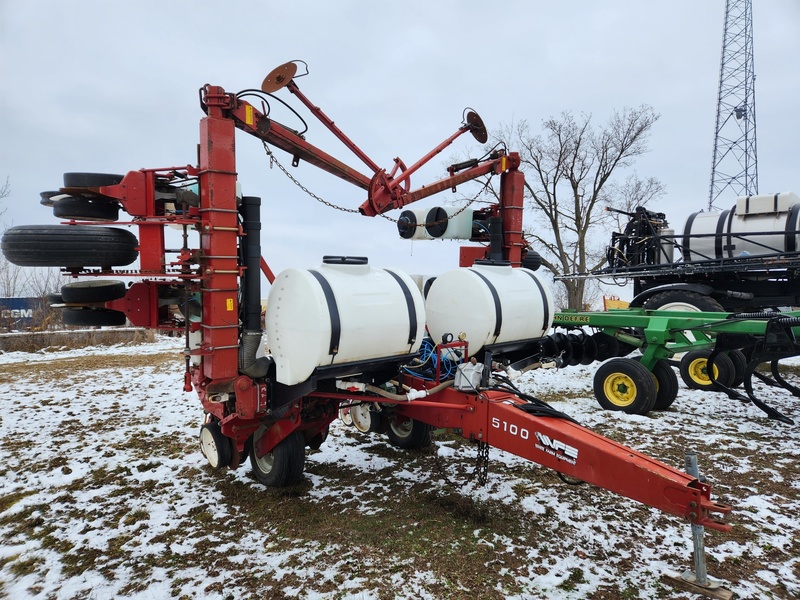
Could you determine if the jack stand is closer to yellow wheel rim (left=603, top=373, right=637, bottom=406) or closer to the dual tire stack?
the dual tire stack

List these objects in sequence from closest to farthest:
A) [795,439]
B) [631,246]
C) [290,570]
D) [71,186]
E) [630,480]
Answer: [630,480] < [290,570] < [71,186] < [795,439] < [631,246]

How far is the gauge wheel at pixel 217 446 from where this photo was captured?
14.9 ft

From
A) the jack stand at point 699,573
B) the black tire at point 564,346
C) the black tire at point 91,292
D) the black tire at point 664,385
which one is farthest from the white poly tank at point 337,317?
the black tire at point 664,385

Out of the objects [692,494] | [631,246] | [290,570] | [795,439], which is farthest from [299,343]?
[631,246]

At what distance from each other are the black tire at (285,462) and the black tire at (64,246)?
6.67 feet

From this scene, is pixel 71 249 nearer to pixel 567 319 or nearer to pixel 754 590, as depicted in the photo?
pixel 754 590

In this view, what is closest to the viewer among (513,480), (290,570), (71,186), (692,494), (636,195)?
(692,494)

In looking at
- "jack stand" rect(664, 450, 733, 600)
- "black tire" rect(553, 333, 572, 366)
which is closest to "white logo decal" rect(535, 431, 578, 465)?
"jack stand" rect(664, 450, 733, 600)

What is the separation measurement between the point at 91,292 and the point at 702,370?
9356mm

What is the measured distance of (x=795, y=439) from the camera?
619 centimetres

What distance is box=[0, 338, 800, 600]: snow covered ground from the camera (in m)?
3.27

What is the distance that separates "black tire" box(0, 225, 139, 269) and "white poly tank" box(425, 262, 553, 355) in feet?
9.59

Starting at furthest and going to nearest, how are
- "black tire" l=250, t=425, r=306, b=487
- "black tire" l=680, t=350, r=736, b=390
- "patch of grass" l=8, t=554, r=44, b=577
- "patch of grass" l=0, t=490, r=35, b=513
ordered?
"black tire" l=680, t=350, r=736, b=390 < "black tire" l=250, t=425, r=306, b=487 < "patch of grass" l=0, t=490, r=35, b=513 < "patch of grass" l=8, t=554, r=44, b=577

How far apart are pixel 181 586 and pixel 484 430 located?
2.33m
